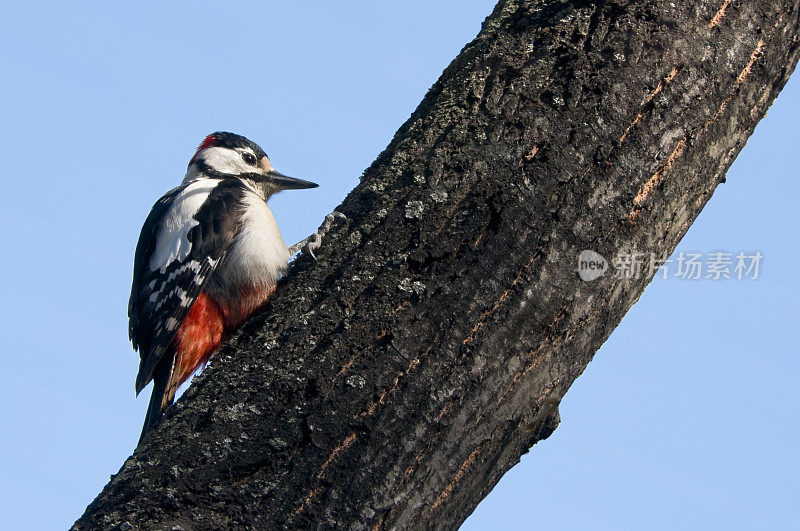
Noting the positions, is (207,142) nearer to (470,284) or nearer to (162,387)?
(162,387)

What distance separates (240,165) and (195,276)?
3.66 ft

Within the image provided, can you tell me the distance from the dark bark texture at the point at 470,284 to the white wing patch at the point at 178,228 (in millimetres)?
1332

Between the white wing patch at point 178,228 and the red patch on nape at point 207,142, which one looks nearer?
the white wing patch at point 178,228

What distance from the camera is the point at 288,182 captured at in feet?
13.0

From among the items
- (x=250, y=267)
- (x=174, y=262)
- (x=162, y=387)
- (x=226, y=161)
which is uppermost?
(x=226, y=161)

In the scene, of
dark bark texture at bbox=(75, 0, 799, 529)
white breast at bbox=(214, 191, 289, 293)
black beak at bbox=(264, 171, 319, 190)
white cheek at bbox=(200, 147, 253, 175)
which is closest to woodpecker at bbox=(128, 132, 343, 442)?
white breast at bbox=(214, 191, 289, 293)

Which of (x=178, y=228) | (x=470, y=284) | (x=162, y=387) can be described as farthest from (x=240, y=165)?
(x=470, y=284)

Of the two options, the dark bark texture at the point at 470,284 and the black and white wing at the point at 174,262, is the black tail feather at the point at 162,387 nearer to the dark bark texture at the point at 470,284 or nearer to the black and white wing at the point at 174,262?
the black and white wing at the point at 174,262

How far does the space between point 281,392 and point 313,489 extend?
0.24m

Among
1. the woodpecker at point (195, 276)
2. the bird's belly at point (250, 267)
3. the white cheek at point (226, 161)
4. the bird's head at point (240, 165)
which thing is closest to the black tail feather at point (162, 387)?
the woodpecker at point (195, 276)

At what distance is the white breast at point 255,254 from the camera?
2916 millimetres

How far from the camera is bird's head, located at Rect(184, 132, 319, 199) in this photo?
13.2 ft

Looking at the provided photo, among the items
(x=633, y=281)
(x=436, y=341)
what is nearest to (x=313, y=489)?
(x=436, y=341)

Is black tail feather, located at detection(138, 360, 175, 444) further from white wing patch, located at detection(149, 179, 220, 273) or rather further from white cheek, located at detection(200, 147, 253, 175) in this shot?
white cheek, located at detection(200, 147, 253, 175)
